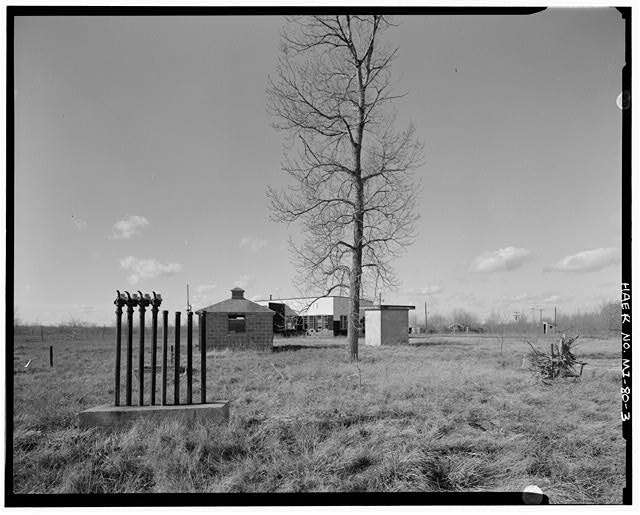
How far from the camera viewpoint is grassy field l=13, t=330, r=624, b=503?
248 centimetres

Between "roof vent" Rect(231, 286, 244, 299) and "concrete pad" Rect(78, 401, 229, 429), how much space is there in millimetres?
794

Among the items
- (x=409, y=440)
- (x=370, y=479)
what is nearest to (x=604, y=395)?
(x=409, y=440)

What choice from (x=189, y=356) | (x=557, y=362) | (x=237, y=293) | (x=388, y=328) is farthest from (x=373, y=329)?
(x=189, y=356)

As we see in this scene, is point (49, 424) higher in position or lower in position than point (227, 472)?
higher

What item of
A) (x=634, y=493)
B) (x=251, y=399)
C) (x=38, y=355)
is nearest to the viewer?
(x=634, y=493)

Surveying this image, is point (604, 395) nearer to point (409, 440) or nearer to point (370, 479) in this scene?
point (409, 440)

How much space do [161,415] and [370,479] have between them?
4.41 feet

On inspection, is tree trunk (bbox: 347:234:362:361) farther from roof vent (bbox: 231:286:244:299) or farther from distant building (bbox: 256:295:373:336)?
roof vent (bbox: 231:286:244:299)

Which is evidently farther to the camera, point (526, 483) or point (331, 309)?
point (331, 309)

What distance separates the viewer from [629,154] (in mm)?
2539

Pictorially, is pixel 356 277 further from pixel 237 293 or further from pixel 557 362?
pixel 557 362

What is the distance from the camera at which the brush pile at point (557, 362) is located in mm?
4258

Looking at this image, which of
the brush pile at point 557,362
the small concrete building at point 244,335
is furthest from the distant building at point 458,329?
the small concrete building at point 244,335

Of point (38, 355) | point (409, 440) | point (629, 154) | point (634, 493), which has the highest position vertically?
point (629, 154)
